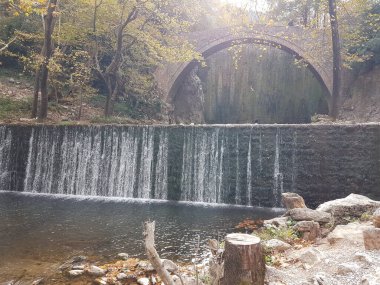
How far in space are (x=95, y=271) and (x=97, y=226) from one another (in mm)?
2492

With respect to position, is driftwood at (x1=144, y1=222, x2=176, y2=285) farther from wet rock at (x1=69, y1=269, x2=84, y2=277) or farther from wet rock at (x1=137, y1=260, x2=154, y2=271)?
wet rock at (x1=69, y1=269, x2=84, y2=277)

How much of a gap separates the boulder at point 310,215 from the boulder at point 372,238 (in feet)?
5.20

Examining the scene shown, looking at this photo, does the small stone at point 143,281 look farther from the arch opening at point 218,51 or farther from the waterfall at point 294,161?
the arch opening at point 218,51

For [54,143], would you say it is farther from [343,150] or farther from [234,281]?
[234,281]

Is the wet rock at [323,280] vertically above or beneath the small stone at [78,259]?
above

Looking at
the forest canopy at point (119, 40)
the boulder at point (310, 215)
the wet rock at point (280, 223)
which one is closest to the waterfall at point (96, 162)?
the forest canopy at point (119, 40)

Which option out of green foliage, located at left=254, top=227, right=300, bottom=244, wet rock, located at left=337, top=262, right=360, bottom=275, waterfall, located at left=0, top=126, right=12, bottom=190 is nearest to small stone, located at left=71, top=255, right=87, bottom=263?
green foliage, located at left=254, top=227, right=300, bottom=244

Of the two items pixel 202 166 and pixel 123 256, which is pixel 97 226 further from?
pixel 202 166

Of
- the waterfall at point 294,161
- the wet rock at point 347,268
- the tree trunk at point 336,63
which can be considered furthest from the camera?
the tree trunk at point 336,63

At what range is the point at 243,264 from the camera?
323 centimetres

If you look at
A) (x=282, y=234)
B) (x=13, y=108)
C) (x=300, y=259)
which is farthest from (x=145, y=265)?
(x=13, y=108)

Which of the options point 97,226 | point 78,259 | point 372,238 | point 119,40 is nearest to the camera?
point 372,238

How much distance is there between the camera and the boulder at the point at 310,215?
554 centimetres

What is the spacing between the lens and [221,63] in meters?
23.6
